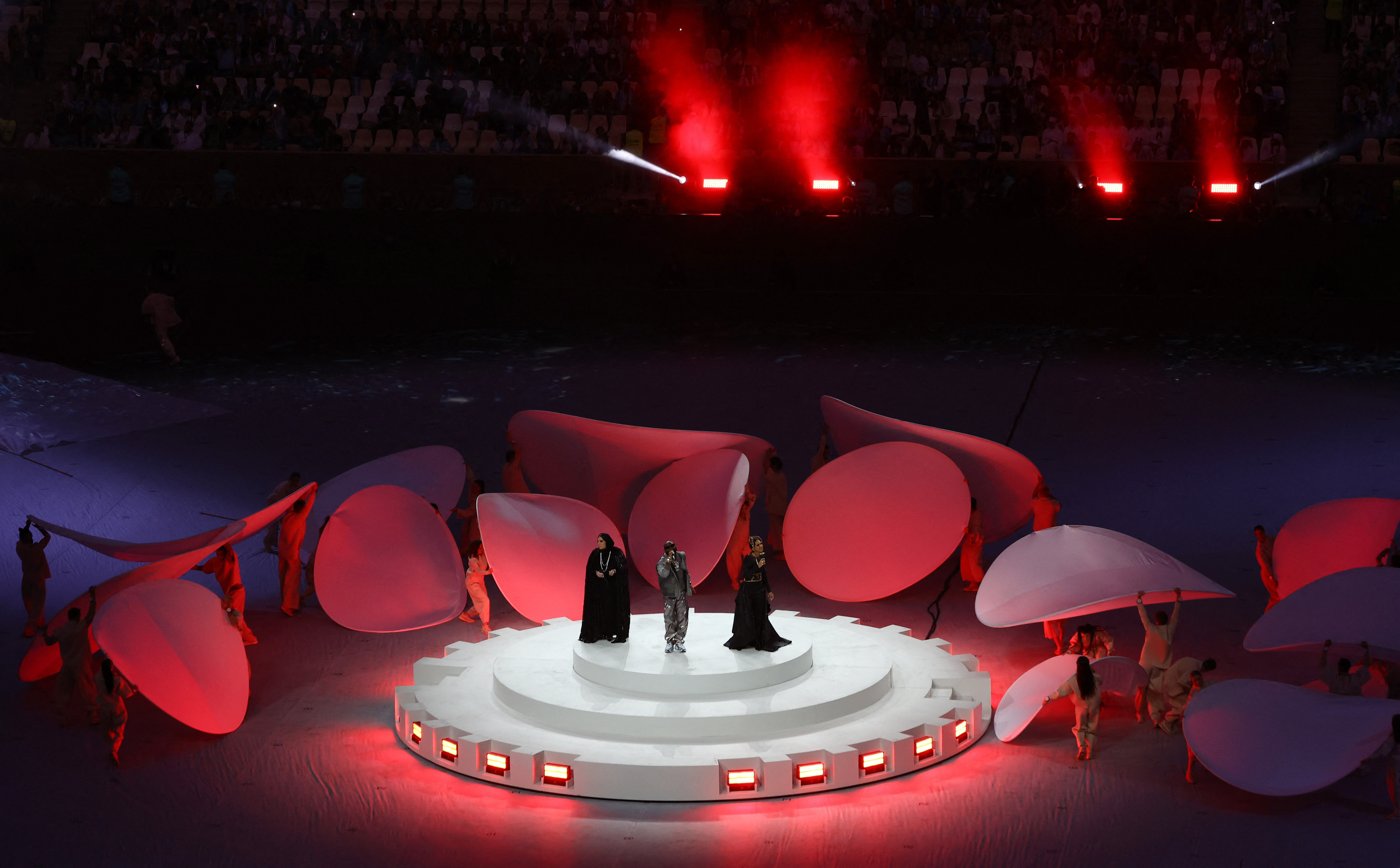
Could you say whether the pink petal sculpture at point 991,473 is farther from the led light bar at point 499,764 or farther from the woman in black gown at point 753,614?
the led light bar at point 499,764

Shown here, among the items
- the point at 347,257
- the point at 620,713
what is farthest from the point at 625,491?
the point at 347,257


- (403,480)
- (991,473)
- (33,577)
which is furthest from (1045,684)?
(33,577)

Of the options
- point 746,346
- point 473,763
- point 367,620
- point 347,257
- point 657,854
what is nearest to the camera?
point 657,854

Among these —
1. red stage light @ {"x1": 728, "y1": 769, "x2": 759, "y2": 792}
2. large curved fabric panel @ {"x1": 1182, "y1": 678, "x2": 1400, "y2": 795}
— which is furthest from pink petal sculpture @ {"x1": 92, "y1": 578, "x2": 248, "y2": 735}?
large curved fabric panel @ {"x1": 1182, "y1": 678, "x2": 1400, "y2": 795}

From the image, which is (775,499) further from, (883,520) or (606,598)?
(606,598)

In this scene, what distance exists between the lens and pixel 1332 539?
10883 millimetres

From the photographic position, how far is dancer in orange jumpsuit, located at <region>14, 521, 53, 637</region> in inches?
→ 430

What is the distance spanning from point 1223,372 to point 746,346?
19.9 feet

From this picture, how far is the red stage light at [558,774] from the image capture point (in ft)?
27.6

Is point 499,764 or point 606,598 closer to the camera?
point 499,764

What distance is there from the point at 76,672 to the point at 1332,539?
8558mm

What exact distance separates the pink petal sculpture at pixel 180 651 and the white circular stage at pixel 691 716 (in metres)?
1.07

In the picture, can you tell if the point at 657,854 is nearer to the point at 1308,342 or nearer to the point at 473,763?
the point at 473,763

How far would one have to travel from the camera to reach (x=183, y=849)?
793 centimetres
